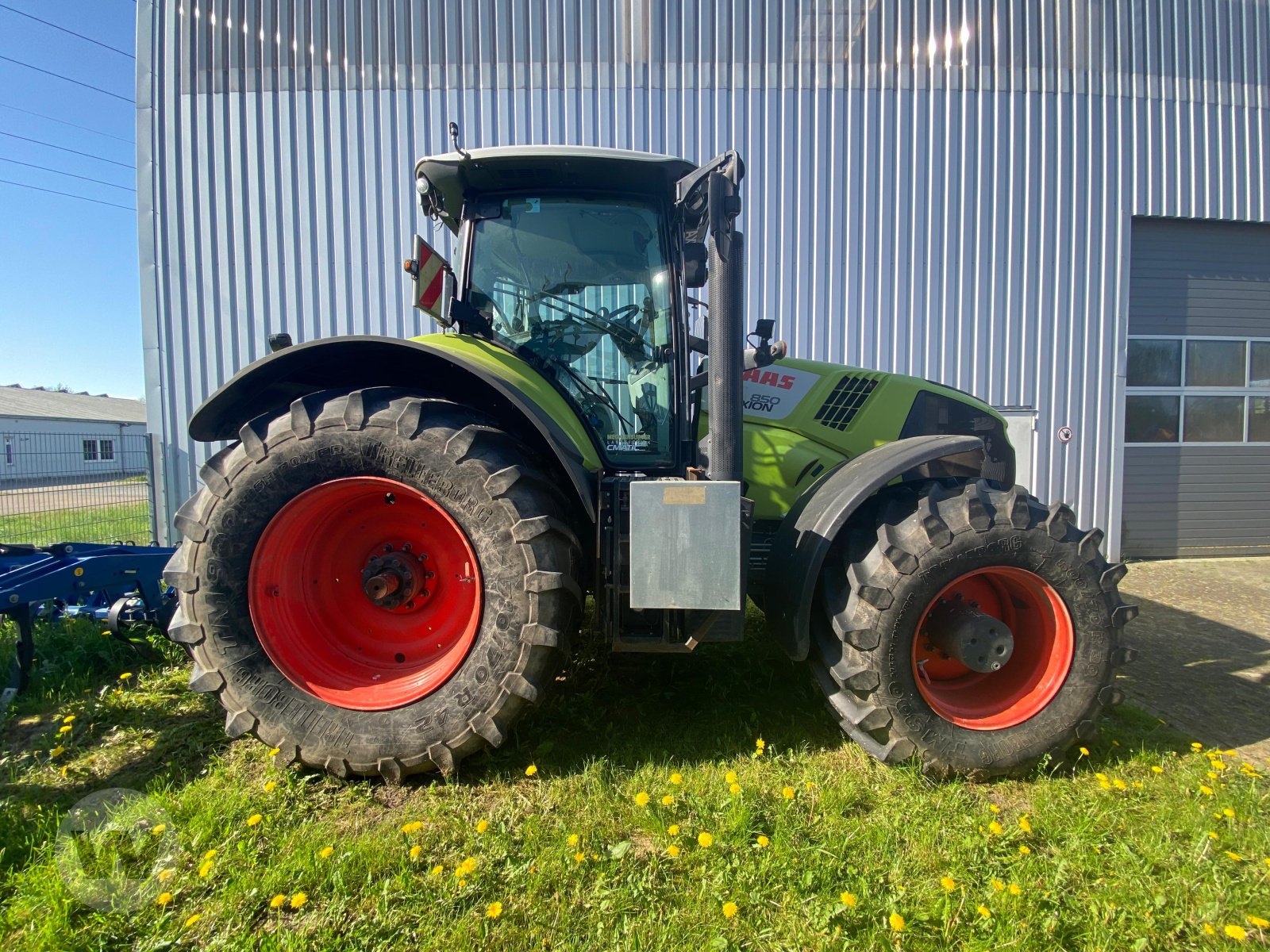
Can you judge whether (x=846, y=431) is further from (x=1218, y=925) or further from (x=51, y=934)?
(x=51, y=934)

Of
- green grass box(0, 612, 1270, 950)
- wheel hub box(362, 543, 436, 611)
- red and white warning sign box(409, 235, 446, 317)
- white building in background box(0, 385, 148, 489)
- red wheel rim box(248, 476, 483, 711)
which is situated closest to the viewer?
green grass box(0, 612, 1270, 950)

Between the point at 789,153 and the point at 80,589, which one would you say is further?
the point at 789,153

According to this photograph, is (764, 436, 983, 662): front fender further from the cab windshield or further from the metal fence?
the metal fence

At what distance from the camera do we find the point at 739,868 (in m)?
1.66

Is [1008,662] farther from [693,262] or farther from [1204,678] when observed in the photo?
[693,262]

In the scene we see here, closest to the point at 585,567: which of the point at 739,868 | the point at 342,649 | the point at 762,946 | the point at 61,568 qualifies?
the point at 342,649

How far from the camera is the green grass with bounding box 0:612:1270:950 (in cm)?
147

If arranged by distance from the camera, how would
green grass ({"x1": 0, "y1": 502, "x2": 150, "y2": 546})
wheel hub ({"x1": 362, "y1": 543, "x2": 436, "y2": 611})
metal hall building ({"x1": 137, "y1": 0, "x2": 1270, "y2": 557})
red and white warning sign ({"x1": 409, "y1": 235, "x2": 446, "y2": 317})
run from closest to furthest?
wheel hub ({"x1": 362, "y1": 543, "x2": 436, "y2": 611}) < red and white warning sign ({"x1": 409, "y1": 235, "x2": 446, "y2": 317}) < metal hall building ({"x1": 137, "y1": 0, "x2": 1270, "y2": 557}) < green grass ({"x1": 0, "y1": 502, "x2": 150, "y2": 546})

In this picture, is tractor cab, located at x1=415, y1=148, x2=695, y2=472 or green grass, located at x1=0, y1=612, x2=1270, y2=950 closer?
green grass, located at x1=0, y1=612, x2=1270, y2=950

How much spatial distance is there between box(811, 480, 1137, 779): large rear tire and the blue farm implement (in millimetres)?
3152

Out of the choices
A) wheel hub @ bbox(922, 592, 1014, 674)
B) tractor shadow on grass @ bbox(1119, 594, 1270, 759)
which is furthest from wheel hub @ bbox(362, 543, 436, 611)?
tractor shadow on grass @ bbox(1119, 594, 1270, 759)

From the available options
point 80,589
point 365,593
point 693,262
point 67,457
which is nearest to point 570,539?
point 365,593

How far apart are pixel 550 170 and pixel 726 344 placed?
43.8 inches

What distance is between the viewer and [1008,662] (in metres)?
2.32
